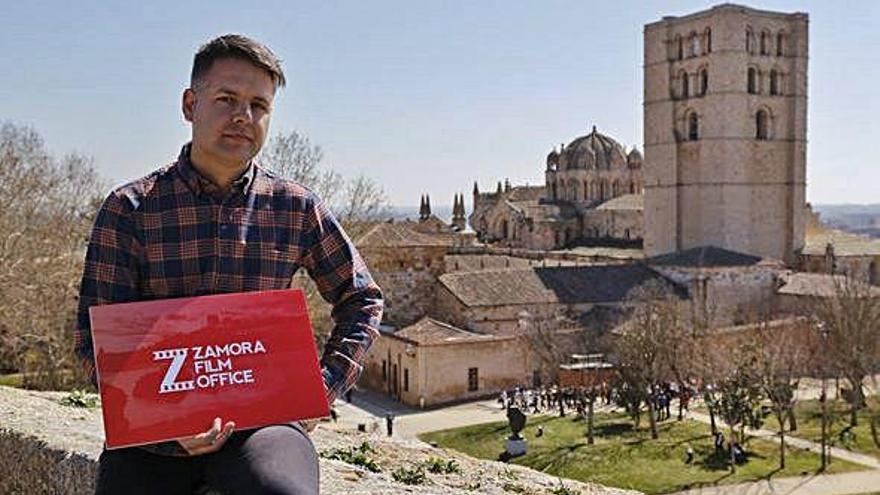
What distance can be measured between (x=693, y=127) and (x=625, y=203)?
40.3ft

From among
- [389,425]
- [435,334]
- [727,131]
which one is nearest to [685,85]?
[727,131]

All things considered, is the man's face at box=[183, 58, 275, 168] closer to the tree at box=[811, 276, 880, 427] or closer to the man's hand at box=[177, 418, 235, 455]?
the man's hand at box=[177, 418, 235, 455]

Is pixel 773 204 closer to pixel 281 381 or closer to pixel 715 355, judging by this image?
pixel 715 355

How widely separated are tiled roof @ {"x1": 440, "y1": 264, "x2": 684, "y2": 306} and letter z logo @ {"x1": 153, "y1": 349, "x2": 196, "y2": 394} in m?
31.4

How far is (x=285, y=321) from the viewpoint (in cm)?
278

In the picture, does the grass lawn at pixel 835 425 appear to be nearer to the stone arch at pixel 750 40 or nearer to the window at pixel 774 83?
the stone arch at pixel 750 40

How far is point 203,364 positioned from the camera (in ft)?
8.66

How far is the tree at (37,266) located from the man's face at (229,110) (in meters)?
12.7

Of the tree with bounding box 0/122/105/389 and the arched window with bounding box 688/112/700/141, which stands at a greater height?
the arched window with bounding box 688/112/700/141

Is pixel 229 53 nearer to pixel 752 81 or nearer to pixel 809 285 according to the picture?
pixel 809 285

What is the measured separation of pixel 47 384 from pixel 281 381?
13.9 m

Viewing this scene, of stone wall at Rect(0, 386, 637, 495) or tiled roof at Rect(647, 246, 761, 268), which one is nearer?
stone wall at Rect(0, 386, 637, 495)

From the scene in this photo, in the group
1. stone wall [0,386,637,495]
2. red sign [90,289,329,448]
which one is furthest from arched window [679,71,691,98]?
red sign [90,289,329,448]

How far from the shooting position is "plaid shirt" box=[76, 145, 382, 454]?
293cm
